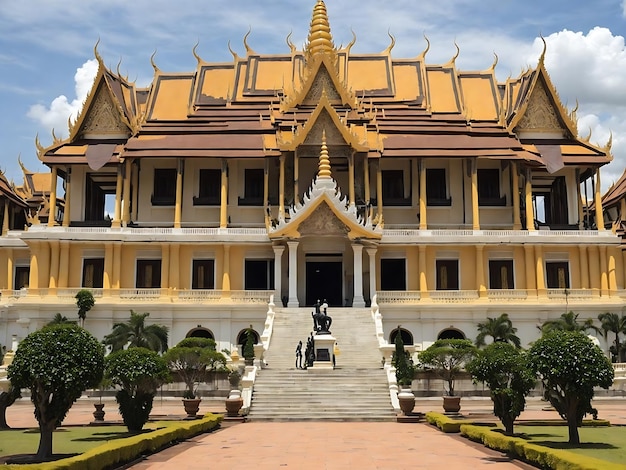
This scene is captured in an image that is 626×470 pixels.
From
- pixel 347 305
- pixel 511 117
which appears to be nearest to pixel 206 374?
pixel 347 305

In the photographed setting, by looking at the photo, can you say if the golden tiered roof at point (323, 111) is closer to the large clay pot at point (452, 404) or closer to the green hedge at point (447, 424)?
the large clay pot at point (452, 404)

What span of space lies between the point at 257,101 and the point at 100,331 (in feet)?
49.2

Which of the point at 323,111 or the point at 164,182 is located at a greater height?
the point at 323,111

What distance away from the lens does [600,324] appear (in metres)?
33.8

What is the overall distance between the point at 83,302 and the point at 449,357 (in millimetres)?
15393

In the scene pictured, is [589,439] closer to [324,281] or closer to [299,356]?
[299,356]

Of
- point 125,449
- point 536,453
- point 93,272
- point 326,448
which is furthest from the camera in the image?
point 93,272

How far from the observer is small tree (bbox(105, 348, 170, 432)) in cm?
1756

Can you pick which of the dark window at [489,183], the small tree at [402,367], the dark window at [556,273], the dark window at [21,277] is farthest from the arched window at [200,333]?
the dark window at [556,273]

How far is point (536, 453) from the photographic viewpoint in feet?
42.7

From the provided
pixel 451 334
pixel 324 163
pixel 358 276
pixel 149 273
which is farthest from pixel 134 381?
pixel 451 334

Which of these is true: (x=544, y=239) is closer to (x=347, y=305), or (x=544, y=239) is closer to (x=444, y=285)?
(x=444, y=285)

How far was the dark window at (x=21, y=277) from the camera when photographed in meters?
40.6

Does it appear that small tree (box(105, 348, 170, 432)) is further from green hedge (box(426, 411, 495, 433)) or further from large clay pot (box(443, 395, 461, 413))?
large clay pot (box(443, 395, 461, 413))
